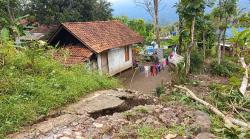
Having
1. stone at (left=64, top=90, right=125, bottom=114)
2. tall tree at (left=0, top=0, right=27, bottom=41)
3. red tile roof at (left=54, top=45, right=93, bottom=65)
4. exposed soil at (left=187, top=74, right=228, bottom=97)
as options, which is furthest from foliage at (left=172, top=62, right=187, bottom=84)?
stone at (left=64, top=90, right=125, bottom=114)

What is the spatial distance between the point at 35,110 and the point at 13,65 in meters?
2.14

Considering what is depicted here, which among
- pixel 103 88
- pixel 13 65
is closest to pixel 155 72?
pixel 103 88

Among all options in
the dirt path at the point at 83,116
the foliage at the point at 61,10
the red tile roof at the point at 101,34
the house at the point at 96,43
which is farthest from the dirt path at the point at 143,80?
the foliage at the point at 61,10

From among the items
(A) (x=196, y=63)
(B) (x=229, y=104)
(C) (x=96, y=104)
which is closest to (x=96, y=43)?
(A) (x=196, y=63)

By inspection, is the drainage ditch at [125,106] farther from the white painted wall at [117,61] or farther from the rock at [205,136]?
the white painted wall at [117,61]

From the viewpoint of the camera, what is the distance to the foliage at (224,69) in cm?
1866

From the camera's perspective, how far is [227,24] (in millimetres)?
20656

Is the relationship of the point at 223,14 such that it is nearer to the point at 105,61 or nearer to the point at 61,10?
the point at 105,61

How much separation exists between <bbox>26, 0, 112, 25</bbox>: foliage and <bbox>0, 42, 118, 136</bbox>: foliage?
45.9ft

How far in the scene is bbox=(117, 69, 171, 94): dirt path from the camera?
47.5ft

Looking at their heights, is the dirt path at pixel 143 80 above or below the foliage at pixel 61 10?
below

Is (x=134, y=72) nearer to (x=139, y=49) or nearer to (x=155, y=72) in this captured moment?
(x=155, y=72)

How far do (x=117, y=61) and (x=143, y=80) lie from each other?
2.35 metres

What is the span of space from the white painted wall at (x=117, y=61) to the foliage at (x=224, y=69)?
5582mm
